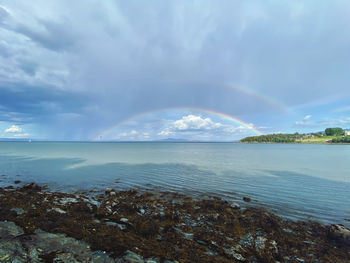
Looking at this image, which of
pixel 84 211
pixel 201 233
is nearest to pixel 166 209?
pixel 201 233

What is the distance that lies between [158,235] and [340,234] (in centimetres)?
1054

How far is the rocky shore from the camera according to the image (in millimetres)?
6926

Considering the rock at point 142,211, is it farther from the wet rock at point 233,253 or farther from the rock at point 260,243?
the rock at point 260,243

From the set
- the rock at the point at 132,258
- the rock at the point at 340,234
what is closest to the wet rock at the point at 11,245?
the rock at the point at 132,258

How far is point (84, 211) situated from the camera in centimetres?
1227

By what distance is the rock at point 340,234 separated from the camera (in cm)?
915

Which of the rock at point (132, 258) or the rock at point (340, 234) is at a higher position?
the rock at point (132, 258)

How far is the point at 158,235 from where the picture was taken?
9.21 m

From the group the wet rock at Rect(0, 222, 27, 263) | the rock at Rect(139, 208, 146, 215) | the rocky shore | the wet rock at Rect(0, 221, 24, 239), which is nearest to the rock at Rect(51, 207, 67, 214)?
the rocky shore

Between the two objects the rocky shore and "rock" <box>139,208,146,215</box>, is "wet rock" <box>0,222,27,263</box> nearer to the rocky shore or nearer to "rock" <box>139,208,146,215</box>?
the rocky shore

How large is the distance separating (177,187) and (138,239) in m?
13.2

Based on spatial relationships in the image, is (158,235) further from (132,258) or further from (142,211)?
(142,211)

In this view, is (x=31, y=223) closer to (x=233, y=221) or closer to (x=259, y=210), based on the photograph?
(x=233, y=221)

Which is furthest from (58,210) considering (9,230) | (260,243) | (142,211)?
(260,243)
